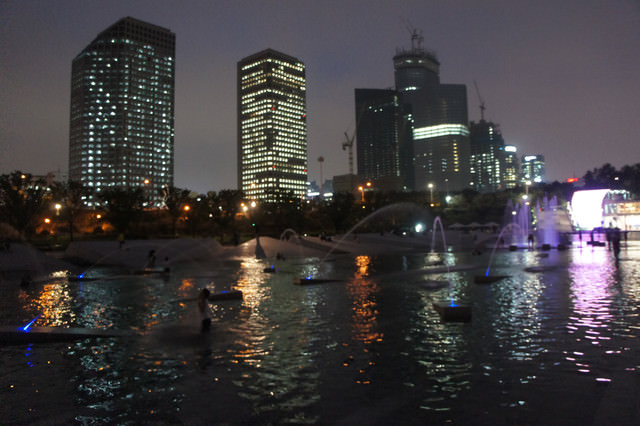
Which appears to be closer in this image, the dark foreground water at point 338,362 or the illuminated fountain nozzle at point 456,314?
the dark foreground water at point 338,362

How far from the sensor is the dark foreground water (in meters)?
6.86

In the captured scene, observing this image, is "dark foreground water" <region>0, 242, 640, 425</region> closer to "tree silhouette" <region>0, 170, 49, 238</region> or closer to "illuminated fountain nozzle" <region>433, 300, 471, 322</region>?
"illuminated fountain nozzle" <region>433, 300, 471, 322</region>

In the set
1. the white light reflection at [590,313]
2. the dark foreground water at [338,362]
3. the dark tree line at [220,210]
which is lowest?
the dark foreground water at [338,362]

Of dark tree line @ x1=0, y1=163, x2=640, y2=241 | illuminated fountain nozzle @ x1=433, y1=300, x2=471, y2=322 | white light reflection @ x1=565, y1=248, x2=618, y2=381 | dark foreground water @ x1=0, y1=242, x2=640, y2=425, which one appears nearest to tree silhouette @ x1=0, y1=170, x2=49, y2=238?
dark tree line @ x1=0, y1=163, x2=640, y2=241

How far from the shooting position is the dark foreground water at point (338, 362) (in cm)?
686

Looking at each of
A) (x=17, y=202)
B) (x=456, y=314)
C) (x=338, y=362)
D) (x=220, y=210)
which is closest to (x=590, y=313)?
(x=456, y=314)

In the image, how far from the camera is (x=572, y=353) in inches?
371

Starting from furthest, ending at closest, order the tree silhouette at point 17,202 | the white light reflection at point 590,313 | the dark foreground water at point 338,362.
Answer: the tree silhouette at point 17,202
the white light reflection at point 590,313
the dark foreground water at point 338,362

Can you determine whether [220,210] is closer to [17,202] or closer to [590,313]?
[17,202]

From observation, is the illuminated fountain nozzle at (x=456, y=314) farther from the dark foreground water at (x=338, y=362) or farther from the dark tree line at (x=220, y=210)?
the dark tree line at (x=220, y=210)

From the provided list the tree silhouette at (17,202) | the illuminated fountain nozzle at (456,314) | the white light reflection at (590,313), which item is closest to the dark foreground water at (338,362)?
the white light reflection at (590,313)

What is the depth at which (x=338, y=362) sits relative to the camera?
9312 mm

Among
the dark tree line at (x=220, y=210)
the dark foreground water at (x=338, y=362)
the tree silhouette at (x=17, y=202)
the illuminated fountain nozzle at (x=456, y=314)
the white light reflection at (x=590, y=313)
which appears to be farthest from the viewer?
the dark tree line at (x=220, y=210)

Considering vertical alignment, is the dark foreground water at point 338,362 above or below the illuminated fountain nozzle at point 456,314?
below
